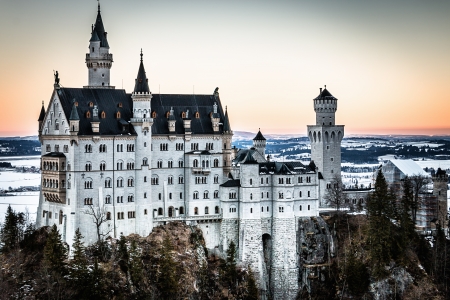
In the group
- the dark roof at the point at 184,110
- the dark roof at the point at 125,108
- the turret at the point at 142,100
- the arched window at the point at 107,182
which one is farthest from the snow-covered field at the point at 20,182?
the turret at the point at 142,100

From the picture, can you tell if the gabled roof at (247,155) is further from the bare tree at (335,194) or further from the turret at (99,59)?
the turret at (99,59)

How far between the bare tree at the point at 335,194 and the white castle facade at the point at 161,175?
92 centimetres

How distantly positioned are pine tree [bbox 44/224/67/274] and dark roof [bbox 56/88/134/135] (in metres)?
13.4

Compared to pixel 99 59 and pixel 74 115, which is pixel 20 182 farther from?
pixel 74 115

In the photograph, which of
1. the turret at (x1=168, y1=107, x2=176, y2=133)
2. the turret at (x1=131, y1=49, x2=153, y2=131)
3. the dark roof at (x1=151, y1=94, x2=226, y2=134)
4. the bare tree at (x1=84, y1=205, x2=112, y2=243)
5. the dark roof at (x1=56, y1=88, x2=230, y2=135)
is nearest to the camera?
the bare tree at (x1=84, y1=205, x2=112, y2=243)

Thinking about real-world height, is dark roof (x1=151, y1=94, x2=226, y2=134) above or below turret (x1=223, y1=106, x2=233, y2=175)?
above

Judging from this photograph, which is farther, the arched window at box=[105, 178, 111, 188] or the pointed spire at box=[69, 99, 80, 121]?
the arched window at box=[105, 178, 111, 188]

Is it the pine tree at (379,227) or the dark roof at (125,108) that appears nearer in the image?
the dark roof at (125,108)

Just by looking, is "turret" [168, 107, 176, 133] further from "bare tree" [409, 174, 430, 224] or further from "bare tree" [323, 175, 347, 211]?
"bare tree" [409, 174, 430, 224]

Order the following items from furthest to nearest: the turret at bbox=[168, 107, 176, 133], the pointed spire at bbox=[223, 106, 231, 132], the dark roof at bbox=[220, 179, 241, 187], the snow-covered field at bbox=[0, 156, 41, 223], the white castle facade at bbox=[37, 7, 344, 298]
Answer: the snow-covered field at bbox=[0, 156, 41, 223], the pointed spire at bbox=[223, 106, 231, 132], the dark roof at bbox=[220, 179, 241, 187], the turret at bbox=[168, 107, 176, 133], the white castle facade at bbox=[37, 7, 344, 298]

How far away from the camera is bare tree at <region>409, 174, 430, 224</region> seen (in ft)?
428

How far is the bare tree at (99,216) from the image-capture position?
353 ft

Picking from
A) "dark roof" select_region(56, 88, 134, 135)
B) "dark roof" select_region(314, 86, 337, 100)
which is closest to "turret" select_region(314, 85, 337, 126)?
"dark roof" select_region(314, 86, 337, 100)

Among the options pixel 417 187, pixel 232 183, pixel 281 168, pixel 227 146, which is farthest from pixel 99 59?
pixel 417 187
